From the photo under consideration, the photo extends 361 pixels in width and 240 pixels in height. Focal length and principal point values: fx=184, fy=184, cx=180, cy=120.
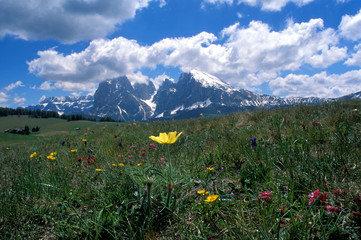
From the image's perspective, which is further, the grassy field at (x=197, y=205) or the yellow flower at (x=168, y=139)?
the yellow flower at (x=168, y=139)

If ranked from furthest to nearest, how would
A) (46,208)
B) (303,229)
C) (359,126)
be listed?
(359,126)
(46,208)
(303,229)

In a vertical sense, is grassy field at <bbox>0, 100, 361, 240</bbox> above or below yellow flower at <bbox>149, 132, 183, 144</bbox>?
below

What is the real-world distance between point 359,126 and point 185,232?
485 cm

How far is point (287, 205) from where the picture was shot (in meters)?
1.76

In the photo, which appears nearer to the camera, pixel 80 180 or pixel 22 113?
pixel 80 180

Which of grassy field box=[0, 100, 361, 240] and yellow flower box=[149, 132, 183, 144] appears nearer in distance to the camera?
grassy field box=[0, 100, 361, 240]

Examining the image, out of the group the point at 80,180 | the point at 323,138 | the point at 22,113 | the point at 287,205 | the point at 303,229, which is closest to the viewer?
the point at 303,229

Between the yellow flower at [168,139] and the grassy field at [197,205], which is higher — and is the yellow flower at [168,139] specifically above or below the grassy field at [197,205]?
above

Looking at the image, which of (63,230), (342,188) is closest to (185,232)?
(63,230)

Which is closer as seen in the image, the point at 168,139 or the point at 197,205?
the point at 168,139

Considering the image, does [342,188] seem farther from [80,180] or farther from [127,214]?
[80,180]

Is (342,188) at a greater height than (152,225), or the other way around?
(342,188)

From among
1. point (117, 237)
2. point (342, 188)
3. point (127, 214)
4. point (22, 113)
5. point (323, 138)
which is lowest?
point (117, 237)

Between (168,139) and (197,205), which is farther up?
(168,139)
